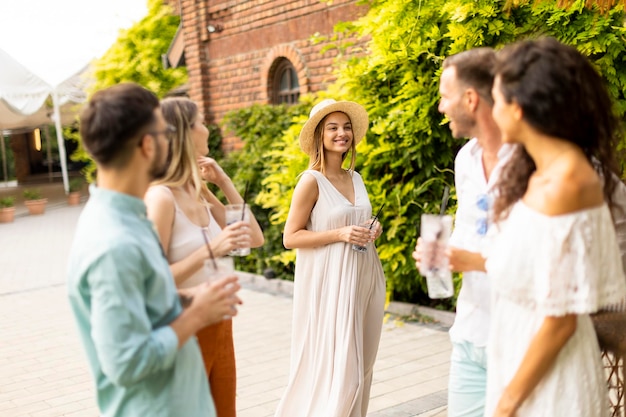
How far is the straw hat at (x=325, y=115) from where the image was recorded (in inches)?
162

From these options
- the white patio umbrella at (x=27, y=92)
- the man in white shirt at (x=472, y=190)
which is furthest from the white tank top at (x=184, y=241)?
the white patio umbrella at (x=27, y=92)

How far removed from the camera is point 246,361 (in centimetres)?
605

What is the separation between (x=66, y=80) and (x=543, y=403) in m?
20.4

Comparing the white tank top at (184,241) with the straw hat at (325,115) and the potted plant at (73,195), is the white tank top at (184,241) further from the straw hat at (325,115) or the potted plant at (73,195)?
the potted plant at (73,195)

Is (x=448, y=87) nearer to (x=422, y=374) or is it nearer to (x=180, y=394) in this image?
(x=180, y=394)

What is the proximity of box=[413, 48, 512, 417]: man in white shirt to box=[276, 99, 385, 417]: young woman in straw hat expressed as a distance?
3.87ft

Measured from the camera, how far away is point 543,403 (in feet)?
6.61

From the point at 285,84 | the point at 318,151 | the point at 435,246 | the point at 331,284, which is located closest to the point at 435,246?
the point at 435,246

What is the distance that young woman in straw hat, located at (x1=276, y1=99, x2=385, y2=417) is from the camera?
3.93 metres

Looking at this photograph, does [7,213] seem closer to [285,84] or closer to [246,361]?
[285,84]

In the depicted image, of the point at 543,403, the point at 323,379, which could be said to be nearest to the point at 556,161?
the point at 543,403

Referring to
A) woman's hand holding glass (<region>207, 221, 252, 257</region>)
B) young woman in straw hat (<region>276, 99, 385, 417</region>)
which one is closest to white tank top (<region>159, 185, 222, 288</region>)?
woman's hand holding glass (<region>207, 221, 252, 257</region>)

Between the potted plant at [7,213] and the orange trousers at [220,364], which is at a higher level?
the orange trousers at [220,364]

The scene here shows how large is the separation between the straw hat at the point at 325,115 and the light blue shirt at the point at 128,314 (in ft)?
7.46
